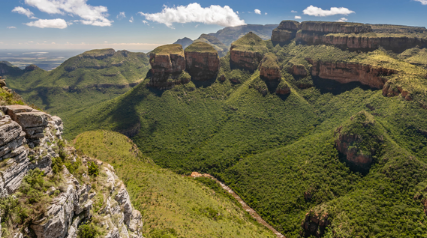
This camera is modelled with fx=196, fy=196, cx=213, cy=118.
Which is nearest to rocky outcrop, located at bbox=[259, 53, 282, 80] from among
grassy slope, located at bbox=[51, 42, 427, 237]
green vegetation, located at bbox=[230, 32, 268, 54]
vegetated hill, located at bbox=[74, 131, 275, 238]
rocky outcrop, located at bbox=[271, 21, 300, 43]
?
grassy slope, located at bbox=[51, 42, 427, 237]

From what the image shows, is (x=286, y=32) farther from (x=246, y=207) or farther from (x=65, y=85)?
(x=65, y=85)

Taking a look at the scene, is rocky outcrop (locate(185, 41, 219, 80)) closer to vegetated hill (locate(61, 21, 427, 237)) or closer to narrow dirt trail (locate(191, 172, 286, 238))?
vegetated hill (locate(61, 21, 427, 237))

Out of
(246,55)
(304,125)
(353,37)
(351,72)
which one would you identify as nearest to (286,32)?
(246,55)

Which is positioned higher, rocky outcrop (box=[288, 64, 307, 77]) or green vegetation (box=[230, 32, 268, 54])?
green vegetation (box=[230, 32, 268, 54])

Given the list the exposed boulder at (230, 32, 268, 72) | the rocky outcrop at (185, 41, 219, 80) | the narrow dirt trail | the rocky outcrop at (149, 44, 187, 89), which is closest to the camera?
the narrow dirt trail

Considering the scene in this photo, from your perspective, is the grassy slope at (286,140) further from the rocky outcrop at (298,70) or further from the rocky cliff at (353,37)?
the rocky cliff at (353,37)

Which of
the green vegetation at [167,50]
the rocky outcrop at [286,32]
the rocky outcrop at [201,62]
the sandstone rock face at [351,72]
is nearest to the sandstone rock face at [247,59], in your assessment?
the rocky outcrop at [201,62]
